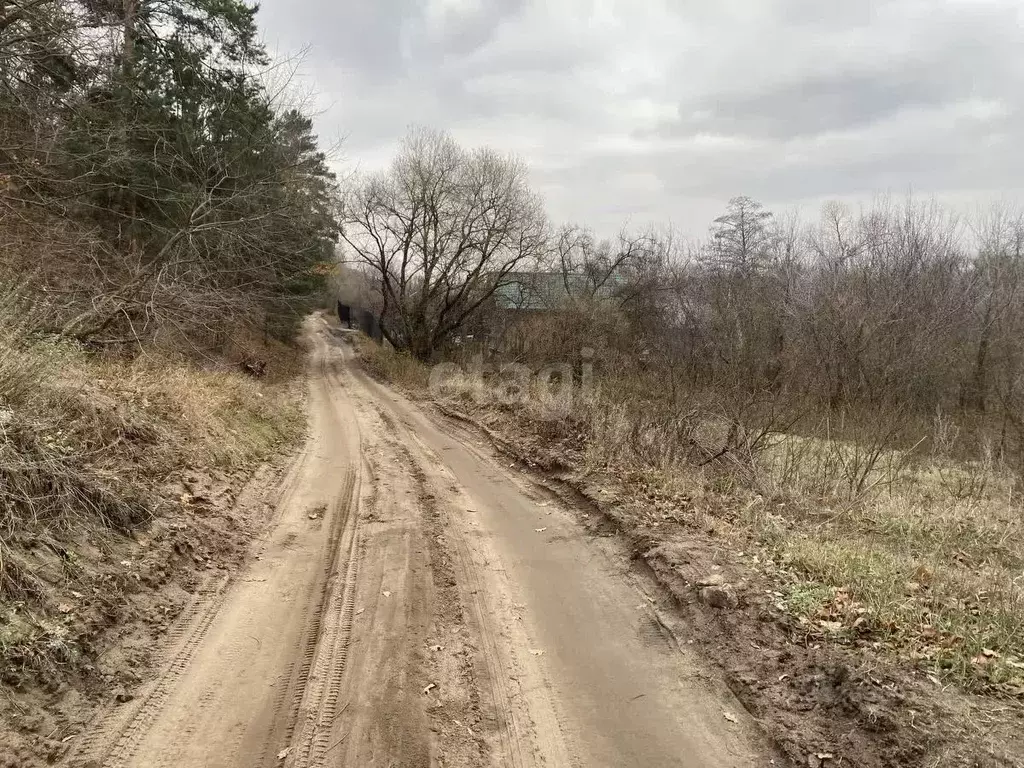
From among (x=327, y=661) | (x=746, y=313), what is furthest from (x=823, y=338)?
(x=327, y=661)

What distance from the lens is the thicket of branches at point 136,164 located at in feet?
30.7

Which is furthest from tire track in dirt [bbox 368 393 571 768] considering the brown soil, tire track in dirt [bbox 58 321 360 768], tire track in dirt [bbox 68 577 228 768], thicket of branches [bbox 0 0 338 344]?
thicket of branches [bbox 0 0 338 344]

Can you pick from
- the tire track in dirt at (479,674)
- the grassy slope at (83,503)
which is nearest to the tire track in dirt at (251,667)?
the grassy slope at (83,503)

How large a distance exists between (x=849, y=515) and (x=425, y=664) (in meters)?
5.70

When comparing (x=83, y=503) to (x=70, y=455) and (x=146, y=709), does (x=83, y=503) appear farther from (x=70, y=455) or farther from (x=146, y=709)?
(x=146, y=709)

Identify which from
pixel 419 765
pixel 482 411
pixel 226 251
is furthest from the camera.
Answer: pixel 482 411

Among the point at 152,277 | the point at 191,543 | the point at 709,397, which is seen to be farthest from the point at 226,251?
the point at 709,397

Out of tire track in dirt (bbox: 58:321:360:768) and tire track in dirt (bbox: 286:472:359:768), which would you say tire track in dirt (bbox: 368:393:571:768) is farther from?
tire track in dirt (bbox: 58:321:360:768)

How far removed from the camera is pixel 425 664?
12.6 ft

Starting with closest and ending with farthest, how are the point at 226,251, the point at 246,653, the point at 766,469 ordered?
the point at 246,653, the point at 766,469, the point at 226,251

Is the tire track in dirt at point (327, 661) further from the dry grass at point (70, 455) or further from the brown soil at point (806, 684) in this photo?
the brown soil at point (806, 684)

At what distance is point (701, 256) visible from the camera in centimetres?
3438

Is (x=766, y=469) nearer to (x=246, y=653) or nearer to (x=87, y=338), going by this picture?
(x=246, y=653)

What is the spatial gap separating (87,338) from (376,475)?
5598mm
